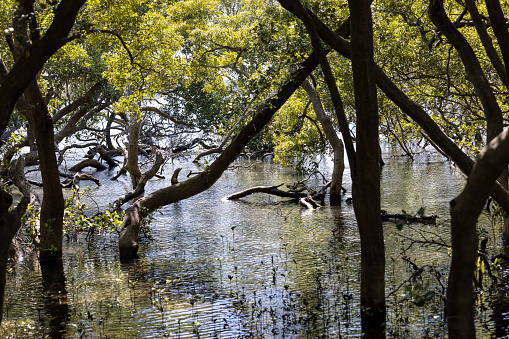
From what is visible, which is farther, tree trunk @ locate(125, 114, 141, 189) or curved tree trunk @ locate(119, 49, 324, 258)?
tree trunk @ locate(125, 114, 141, 189)

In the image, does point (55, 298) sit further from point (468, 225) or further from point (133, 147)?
point (133, 147)

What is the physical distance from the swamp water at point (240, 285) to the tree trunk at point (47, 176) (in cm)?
58

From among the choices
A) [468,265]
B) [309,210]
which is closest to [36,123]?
[468,265]

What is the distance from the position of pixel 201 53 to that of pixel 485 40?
1374cm

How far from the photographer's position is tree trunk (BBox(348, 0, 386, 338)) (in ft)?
21.2

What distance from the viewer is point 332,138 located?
1894 cm

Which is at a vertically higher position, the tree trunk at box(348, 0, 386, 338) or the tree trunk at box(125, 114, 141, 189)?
the tree trunk at box(125, 114, 141, 189)

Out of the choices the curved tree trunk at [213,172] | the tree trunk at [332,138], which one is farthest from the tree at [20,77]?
the tree trunk at [332,138]

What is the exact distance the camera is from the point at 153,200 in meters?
12.2

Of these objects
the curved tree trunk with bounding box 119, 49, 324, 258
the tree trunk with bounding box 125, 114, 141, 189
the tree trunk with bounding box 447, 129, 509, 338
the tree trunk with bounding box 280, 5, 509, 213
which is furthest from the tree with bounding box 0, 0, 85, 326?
the tree trunk with bounding box 125, 114, 141, 189

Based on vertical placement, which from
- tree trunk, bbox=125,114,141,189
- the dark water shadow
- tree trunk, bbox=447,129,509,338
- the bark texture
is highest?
tree trunk, bbox=125,114,141,189

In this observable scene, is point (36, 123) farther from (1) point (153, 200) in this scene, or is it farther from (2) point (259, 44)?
(2) point (259, 44)

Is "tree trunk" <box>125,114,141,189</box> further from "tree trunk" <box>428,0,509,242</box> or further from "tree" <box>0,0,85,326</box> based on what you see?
"tree" <box>0,0,85,326</box>

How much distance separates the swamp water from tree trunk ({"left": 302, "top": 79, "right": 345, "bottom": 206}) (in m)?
1.87
